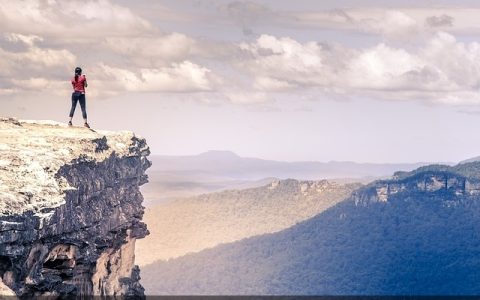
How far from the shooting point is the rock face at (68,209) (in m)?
37.7

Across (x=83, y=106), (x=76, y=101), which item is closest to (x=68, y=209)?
(x=83, y=106)

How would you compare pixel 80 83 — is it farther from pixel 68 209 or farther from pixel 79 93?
pixel 68 209

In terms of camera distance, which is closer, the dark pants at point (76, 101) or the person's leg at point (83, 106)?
the person's leg at point (83, 106)

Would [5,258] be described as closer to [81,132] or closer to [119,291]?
[81,132]

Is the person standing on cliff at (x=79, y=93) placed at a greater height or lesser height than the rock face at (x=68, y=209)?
greater

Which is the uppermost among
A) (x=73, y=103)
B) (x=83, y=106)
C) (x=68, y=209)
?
(x=73, y=103)

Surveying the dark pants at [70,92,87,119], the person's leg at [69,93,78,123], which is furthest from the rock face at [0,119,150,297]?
the dark pants at [70,92,87,119]

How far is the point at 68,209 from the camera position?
43.5 m

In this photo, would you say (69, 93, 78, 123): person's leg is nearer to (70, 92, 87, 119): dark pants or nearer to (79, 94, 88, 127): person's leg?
(70, 92, 87, 119): dark pants

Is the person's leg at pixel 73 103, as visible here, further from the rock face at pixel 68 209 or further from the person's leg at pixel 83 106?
the rock face at pixel 68 209

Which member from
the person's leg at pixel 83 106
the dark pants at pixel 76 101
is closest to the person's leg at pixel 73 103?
the dark pants at pixel 76 101

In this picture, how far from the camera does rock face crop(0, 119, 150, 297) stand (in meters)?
37.7

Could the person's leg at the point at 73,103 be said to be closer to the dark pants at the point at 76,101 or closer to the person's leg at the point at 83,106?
the dark pants at the point at 76,101

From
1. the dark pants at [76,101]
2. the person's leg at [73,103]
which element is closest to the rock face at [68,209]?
the person's leg at [73,103]
